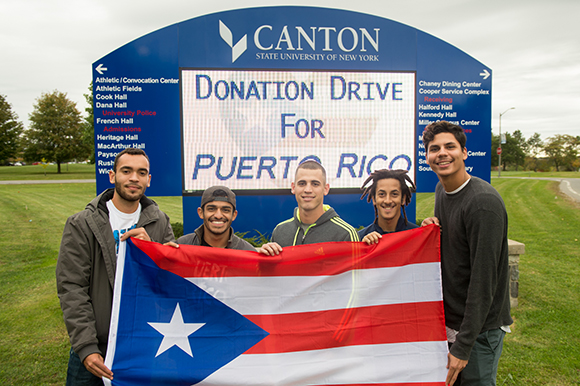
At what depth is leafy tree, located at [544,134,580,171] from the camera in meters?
68.4

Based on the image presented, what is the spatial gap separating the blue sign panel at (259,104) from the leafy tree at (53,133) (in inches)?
1541

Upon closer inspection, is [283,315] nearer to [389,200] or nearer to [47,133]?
[389,200]

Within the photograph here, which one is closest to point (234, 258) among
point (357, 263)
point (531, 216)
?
point (357, 263)

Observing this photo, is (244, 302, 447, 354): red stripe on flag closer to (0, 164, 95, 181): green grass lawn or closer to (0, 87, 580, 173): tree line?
(0, 164, 95, 181): green grass lawn

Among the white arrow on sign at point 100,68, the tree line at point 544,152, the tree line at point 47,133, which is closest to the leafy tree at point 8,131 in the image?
the tree line at point 47,133

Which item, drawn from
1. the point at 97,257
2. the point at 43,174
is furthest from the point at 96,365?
the point at 43,174

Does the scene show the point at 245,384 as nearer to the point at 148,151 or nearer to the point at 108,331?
the point at 108,331

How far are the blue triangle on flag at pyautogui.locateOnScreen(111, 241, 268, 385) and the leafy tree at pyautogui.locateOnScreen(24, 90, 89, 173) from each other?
4268 centimetres

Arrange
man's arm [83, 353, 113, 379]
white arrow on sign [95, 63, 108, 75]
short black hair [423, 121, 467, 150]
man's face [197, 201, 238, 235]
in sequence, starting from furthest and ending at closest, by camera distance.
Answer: white arrow on sign [95, 63, 108, 75], man's face [197, 201, 238, 235], short black hair [423, 121, 467, 150], man's arm [83, 353, 113, 379]

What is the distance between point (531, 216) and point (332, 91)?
470 inches

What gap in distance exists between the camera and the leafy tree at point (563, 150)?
68356 millimetres

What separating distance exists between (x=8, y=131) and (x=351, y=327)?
49.0 metres

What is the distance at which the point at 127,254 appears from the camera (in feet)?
8.16

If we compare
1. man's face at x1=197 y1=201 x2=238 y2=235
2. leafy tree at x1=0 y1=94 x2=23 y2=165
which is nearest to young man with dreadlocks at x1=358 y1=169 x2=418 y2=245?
man's face at x1=197 y1=201 x2=238 y2=235
